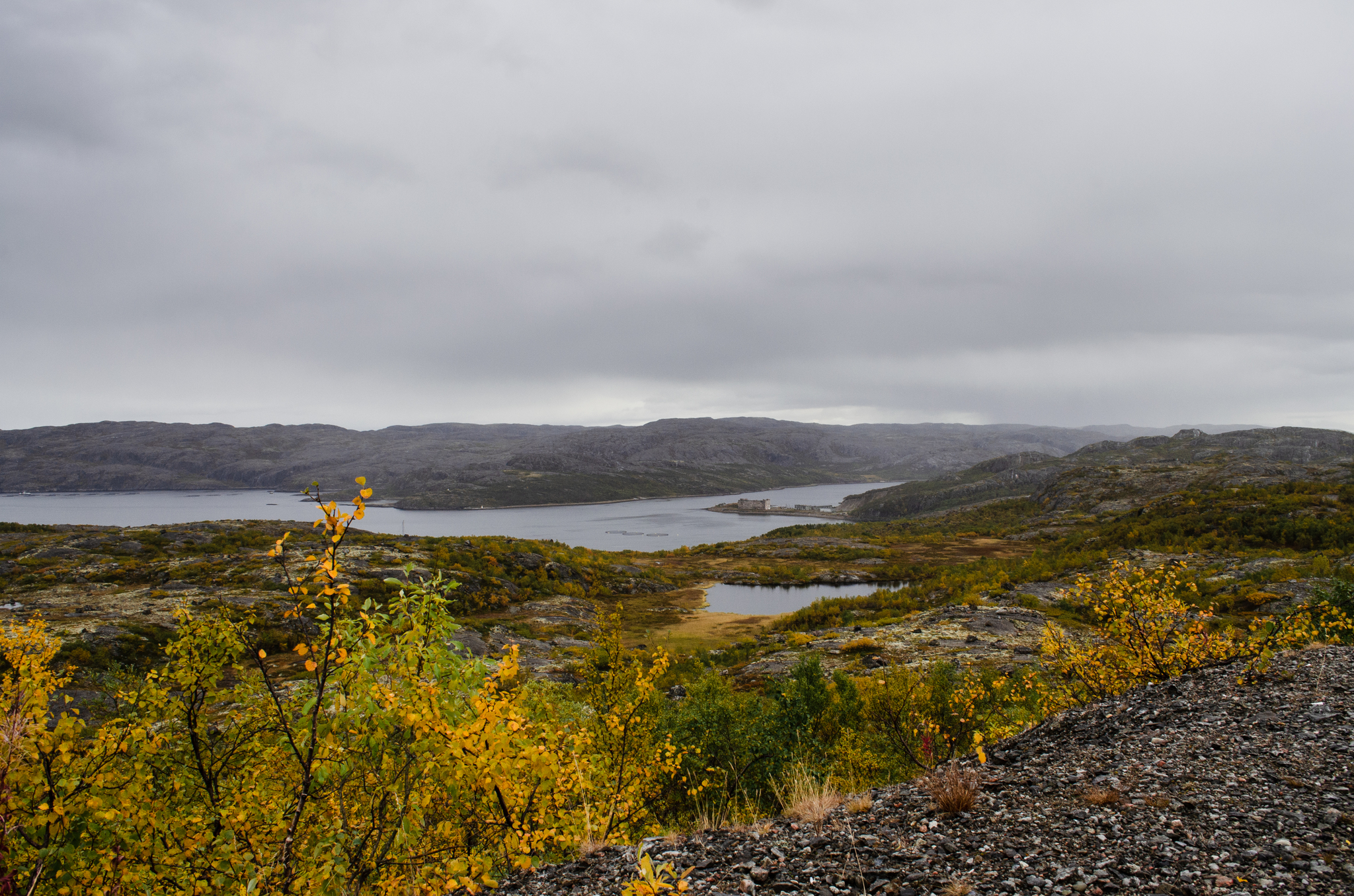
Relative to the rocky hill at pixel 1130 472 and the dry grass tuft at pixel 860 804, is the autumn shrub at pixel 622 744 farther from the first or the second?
the rocky hill at pixel 1130 472

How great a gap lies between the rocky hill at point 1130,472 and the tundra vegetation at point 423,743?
236 feet

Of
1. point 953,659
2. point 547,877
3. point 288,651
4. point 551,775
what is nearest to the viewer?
point 551,775

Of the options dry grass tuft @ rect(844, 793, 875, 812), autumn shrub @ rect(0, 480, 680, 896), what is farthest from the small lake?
autumn shrub @ rect(0, 480, 680, 896)

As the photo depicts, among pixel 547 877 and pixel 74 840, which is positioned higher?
pixel 74 840

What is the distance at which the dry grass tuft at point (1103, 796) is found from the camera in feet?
18.9

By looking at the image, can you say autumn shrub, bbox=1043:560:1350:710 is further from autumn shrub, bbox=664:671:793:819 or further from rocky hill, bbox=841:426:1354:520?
rocky hill, bbox=841:426:1354:520

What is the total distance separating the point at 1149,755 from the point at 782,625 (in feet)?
117

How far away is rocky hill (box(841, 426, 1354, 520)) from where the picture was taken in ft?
242

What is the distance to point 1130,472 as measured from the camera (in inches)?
3684

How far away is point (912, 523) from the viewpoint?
391 feet

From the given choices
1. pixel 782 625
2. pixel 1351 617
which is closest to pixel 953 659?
pixel 1351 617

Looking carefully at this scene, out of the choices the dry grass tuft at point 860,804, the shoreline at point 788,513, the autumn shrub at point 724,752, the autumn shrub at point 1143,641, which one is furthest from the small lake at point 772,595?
the shoreline at point 788,513

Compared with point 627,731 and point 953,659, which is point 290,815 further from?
point 953,659

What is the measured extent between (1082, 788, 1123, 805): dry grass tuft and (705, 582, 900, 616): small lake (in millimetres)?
45141
